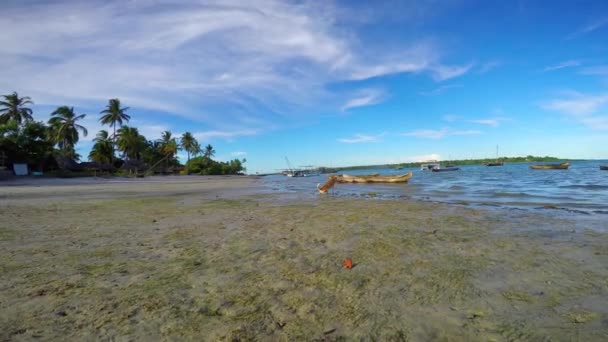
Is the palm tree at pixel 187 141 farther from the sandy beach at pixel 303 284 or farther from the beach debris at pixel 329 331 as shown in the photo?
the beach debris at pixel 329 331

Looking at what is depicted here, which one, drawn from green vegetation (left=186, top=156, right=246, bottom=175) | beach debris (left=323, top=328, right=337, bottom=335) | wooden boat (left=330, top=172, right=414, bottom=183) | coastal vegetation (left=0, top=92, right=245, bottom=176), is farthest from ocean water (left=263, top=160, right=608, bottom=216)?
green vegetation (left=186, top=156, right=246, bottom=175)

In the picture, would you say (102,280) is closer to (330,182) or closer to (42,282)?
(42,282)

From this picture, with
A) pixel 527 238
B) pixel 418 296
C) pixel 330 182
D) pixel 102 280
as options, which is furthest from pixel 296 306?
pixel 330 182

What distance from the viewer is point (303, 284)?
3746 mm

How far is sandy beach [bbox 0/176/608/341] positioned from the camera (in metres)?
2.67

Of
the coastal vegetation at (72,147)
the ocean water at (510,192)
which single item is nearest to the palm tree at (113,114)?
the coastal vegetation at (72,147)

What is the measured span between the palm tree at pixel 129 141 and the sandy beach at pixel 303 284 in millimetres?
62870

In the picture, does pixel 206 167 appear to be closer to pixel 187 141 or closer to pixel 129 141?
pixel 187 141

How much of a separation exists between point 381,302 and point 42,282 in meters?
4.05

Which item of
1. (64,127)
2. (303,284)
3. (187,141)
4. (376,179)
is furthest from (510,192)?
(187,141)

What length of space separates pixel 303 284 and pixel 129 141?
68552mm

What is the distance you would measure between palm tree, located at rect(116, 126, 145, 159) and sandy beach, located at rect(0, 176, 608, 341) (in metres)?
62.9

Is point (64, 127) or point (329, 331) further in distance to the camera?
point (64, 127)

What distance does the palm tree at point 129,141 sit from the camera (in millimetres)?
61844
